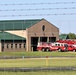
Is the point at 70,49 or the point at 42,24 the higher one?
the point at 42,24

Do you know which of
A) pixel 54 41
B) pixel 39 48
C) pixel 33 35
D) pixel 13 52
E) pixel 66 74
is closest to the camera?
pixel 66 74

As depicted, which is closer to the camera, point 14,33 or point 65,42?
point 14,33

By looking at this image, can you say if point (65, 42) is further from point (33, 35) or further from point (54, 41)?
point (33, 35)

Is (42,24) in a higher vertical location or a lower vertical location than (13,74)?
higher

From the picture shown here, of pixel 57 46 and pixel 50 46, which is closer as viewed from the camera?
pixel 50 46

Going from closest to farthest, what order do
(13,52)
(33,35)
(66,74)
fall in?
(66,74)
(13,52)
(33,35)

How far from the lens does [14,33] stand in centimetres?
6138

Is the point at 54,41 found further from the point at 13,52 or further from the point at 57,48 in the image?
the point at 13,52

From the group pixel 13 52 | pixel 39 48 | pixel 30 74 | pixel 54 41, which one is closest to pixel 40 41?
pixel 39 48

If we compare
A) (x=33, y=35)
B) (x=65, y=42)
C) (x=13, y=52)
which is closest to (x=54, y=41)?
(x=65, y=42)

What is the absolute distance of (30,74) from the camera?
57.6 feet

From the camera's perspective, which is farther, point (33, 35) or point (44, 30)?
point (44, 30)

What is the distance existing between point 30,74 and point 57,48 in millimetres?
50624

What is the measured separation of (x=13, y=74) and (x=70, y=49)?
49116 millimetres
